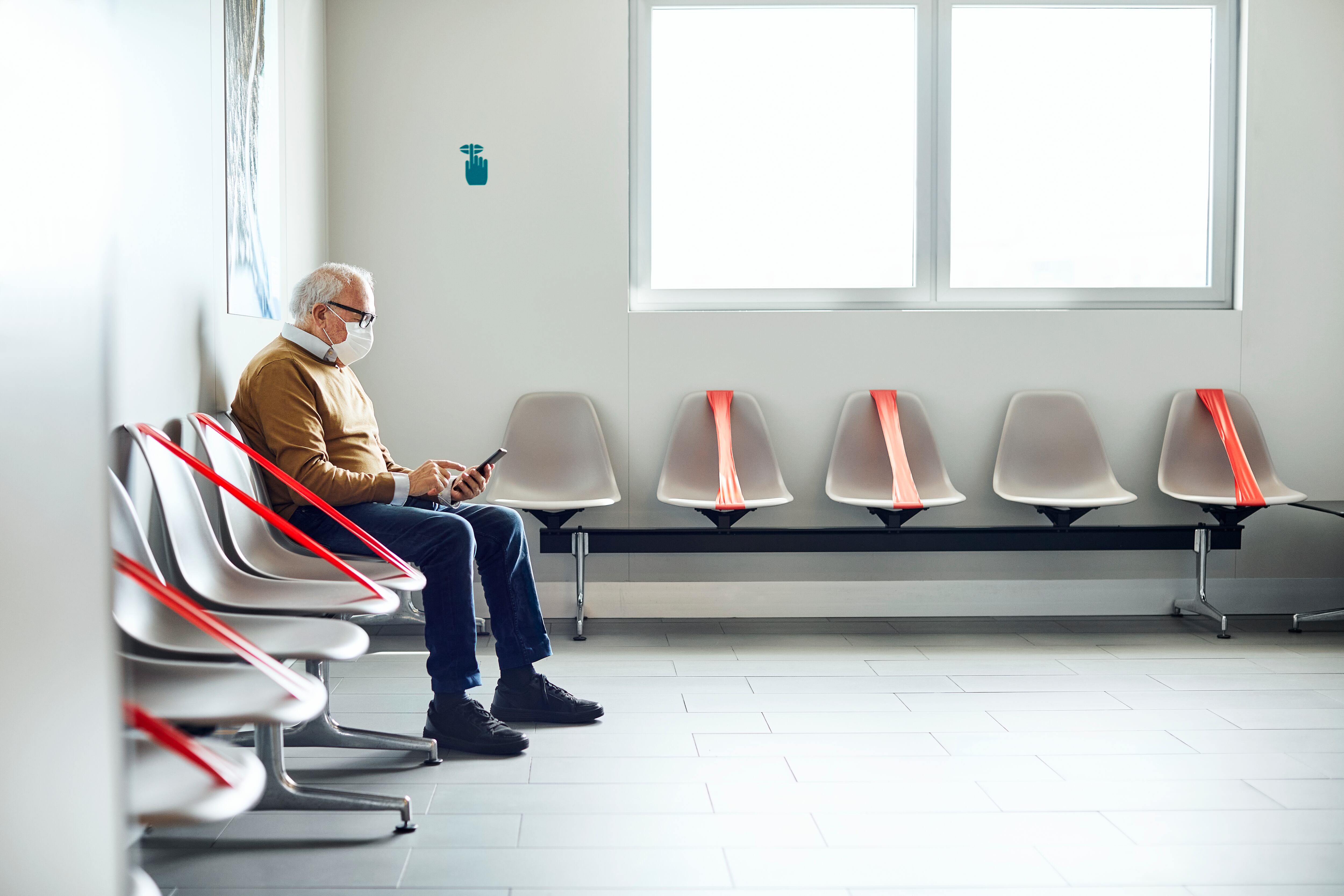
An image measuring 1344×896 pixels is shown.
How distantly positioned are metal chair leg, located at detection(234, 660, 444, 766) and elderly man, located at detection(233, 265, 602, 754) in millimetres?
85

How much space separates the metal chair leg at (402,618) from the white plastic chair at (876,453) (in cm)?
154

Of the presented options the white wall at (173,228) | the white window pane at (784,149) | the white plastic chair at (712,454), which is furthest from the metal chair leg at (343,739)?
the white window pane at (784,149)

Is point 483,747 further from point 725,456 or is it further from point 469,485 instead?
point 725,456

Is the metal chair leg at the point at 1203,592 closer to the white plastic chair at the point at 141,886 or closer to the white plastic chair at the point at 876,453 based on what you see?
the white plastic chair at the point at 876,453

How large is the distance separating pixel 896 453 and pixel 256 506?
7.96 feet

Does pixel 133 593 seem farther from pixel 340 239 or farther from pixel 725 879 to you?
pixel 340 239

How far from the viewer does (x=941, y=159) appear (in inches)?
158

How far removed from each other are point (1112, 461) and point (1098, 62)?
62.9 inches

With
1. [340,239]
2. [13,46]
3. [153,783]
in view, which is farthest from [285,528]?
[340,239]

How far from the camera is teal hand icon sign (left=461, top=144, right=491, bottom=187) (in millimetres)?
3889

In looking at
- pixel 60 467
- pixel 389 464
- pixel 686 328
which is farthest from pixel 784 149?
pixel 60 467

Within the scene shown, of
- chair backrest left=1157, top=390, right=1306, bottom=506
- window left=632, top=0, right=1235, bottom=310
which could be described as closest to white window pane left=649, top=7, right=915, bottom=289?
window left=632, top=0, right=1235, bottom=310

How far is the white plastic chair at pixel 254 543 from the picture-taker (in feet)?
7.19

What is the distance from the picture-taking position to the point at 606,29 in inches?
153
